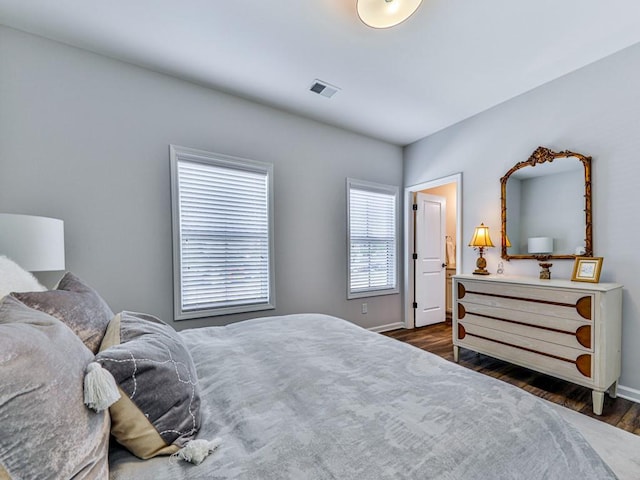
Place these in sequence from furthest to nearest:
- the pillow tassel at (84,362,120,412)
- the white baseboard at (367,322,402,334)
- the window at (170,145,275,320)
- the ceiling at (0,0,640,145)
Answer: the white baseboard at (367,322,402,334) → the window at (170,145,275,320) → the ceiling at (0,0,640,145) → the pillow tassel at (84,362,120,412)

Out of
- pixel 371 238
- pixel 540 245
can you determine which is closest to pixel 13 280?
pixel 371 238

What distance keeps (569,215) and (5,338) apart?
3577 mm

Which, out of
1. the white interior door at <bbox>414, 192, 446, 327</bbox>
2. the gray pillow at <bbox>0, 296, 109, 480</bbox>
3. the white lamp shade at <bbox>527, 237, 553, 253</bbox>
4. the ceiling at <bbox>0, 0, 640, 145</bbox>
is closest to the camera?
the gray pillow at <bbox>0, 296, 109, 480</bbox>

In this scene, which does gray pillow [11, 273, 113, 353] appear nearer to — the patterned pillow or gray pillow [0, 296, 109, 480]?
the patterned pillow

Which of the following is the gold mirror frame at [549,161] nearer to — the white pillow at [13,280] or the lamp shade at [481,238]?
the lamp shade at [481,238]

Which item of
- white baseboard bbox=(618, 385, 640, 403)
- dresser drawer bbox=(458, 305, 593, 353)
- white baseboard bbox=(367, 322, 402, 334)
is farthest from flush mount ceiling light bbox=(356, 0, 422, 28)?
white baseboard bbox=(367, 322, 402, 334)

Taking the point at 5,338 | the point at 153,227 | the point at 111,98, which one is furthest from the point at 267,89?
the point at 5,338

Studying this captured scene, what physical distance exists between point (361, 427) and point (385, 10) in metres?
2.12

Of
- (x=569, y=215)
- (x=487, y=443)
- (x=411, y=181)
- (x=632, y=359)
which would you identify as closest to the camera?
(x=487, y=443)

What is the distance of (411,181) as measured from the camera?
4.07 m

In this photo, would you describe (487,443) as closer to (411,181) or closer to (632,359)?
(632,359)

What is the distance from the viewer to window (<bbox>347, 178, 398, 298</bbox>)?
3.67m

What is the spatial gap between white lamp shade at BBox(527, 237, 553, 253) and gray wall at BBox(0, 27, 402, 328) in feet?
7.56

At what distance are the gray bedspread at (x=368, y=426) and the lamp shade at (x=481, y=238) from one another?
2162mm
